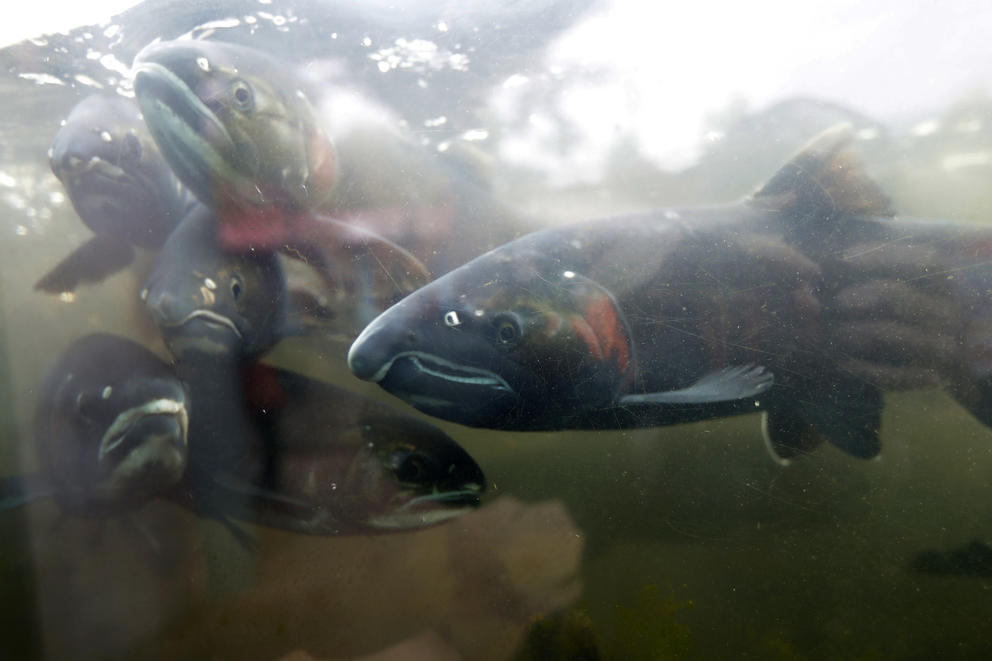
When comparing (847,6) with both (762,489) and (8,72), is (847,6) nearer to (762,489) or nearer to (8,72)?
(762,489)

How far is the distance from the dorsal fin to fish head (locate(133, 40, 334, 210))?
6.78 feet

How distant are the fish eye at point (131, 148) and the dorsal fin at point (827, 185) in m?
3.17

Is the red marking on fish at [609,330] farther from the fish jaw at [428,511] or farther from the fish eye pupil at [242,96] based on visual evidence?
the fish eye pupil at [242,96]

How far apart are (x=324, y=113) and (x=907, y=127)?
253cm

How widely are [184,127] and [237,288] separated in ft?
2.30

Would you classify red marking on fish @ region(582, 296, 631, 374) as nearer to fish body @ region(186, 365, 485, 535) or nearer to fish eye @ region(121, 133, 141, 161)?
fish body @ region(186, 365, 485, 535)

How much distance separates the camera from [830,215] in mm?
1854

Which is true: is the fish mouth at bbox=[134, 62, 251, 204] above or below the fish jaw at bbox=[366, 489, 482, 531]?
above

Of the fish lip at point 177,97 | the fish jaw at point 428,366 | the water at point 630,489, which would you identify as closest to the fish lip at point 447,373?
the fish jaw at point 428,366

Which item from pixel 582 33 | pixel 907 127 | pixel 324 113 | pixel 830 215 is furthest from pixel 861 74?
pixel 324 113

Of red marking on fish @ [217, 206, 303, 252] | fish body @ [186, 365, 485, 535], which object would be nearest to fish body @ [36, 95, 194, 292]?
red marking on fish @ [217, 206, 303, 252]

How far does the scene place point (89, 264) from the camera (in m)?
2.71

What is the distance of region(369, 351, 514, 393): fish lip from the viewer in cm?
156

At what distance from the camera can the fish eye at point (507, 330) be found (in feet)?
5.28
